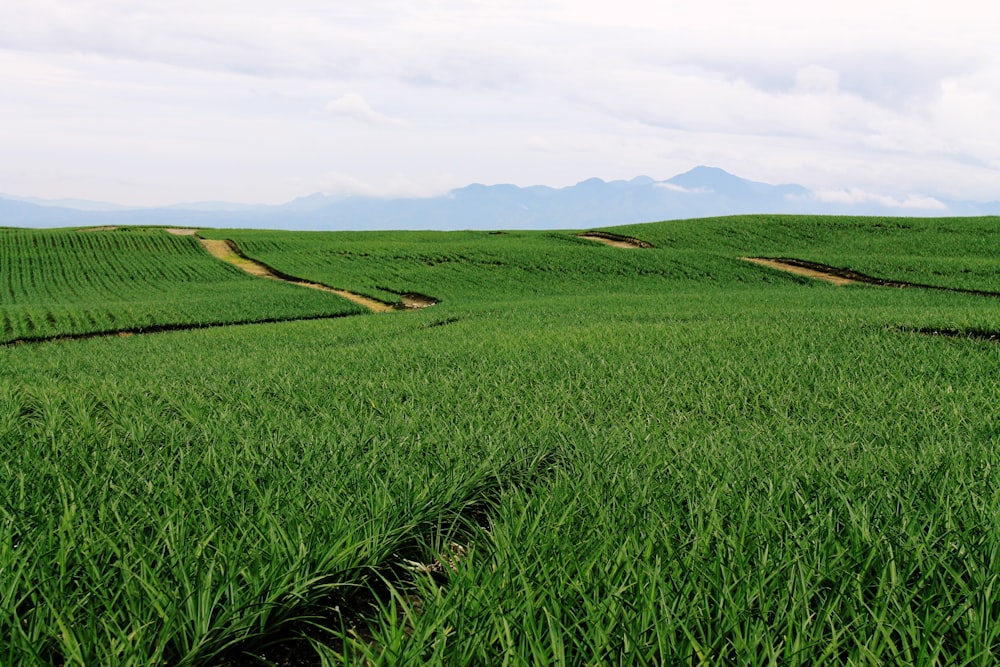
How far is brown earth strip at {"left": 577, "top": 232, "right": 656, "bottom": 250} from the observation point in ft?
185

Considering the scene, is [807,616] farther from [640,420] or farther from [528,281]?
[528,281]

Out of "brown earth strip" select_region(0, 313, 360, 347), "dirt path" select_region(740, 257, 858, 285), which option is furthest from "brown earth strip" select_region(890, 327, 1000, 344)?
"dirt path" select_region(740, 257, 858, 285)

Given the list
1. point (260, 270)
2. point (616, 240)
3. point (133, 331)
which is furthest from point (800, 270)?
point (133, 331)

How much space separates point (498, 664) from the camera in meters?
1.90

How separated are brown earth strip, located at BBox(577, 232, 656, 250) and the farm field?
45896 millimetres

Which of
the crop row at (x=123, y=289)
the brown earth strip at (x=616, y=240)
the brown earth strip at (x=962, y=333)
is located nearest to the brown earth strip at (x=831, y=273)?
the brown earth strip at (x=616, y=240)

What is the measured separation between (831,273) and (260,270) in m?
37.1

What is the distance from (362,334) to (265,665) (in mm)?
16559

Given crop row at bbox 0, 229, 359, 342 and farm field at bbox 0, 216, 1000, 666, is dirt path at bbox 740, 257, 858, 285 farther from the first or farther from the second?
farm field at bbox 0, 216, 1000, 666

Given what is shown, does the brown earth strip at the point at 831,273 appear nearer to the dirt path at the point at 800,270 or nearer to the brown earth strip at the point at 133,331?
the dirt path at the point at 800,270

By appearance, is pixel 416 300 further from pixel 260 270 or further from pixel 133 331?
pixel 260 270

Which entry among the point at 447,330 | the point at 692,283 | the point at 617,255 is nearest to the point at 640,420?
the point at 447,330

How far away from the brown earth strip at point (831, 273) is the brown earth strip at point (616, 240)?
535 inches

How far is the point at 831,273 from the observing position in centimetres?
3869
